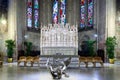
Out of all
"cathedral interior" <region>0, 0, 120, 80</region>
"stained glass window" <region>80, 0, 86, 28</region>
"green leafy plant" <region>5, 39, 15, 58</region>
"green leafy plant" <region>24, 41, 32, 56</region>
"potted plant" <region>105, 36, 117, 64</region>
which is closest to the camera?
"cathedral interior" <region>0, 0, 120, 80</region>

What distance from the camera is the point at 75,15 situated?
3195 centimetres

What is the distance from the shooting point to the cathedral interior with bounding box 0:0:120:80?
2248 centimetres

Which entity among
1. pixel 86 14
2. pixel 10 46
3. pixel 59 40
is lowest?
pixel 10 46

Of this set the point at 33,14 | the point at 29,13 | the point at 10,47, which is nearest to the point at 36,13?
the point at 33,14

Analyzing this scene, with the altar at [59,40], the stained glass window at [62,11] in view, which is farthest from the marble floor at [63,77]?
the stained glass window at [62,11]

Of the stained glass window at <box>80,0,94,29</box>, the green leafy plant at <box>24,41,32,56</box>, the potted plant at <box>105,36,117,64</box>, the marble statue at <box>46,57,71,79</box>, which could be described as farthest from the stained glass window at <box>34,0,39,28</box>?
the marble statue at <box>46,57,71,79</box>

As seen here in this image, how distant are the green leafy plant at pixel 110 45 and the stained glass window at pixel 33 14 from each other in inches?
416

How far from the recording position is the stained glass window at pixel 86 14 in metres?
29.8

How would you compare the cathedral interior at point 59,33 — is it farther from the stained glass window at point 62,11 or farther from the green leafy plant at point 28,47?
the stained glass window at point 62,11

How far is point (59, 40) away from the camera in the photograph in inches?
960

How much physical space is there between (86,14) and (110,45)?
8.85 m

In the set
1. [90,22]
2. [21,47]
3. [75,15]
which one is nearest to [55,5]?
[75,15]

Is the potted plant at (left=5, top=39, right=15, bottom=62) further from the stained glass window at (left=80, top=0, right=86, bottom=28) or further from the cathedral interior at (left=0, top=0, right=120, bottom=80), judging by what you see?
the stained glass window at (left=80, top=0, right=86, bottom=28)

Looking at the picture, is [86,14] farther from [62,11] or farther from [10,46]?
[10,46]
